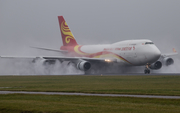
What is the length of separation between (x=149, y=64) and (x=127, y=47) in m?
4.69

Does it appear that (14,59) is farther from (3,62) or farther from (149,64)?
(149,64)

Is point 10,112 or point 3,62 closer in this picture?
point 10,112

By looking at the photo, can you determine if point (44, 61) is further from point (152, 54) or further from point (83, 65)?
point (152, 54)

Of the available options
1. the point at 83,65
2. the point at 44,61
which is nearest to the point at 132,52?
the point at 83,65

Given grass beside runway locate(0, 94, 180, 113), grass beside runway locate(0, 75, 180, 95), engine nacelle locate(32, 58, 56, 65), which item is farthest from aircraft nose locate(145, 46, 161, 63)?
grass beside runway locate(0, 94, 180, 113)

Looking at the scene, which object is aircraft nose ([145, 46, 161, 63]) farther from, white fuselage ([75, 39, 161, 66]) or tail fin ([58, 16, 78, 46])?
tail fin ([58, 16, 78, 46])

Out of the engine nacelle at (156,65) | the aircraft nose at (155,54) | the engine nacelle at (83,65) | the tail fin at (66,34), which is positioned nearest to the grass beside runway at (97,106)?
the aircraft nose at (155,54)

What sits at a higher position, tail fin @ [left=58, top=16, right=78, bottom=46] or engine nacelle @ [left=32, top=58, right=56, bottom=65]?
tail fin @ [left=58, top=16, right=78, bottom=46]

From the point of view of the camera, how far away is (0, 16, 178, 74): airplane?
2152 inches

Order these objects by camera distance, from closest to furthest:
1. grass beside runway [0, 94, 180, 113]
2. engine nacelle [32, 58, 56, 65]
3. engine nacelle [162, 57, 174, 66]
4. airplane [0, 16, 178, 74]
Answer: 1. grass beside runway [0, 94, 180, 113]
2. airplane [0, 16, 178, 74]
3. engine nacelle [32, 58, 56, 65]
4. engine nacelle [162, 57, 174, 66]

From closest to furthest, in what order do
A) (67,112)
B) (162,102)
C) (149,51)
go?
(67,112) < (162,102) < (149,51)

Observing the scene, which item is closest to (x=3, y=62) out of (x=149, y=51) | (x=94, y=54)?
(x=94, y=54)

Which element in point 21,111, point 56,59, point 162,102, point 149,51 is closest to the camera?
point 21,111

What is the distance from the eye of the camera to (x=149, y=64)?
5544 centimetres
